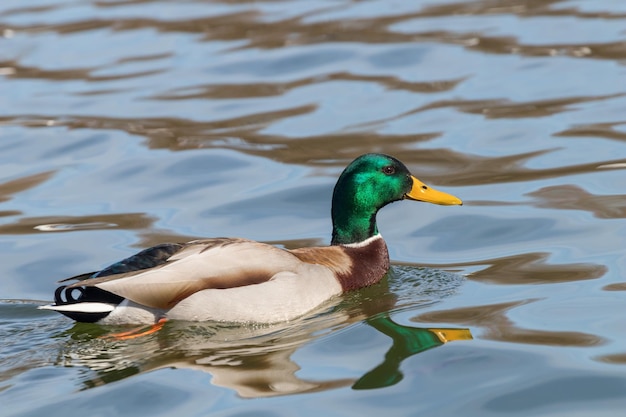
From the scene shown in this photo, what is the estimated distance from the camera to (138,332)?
7.27 meters

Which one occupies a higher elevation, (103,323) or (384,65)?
(384,65)

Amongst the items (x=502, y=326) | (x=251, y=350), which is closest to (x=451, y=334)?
(x=502, y=326)

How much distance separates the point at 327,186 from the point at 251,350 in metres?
3.74

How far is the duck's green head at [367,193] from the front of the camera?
27.3 ft

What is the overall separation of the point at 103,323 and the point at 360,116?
218 inches

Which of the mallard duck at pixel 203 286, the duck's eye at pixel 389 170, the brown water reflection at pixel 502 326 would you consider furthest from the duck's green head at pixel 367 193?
the brown water reflection at pixel 502 326

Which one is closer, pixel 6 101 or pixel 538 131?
pixel 538 131

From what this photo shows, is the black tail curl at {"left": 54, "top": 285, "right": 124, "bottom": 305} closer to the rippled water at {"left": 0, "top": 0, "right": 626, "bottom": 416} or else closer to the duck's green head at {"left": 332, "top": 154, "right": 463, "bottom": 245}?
the rippled water at {"left": 0, "top": 0, "right": 626, "bottom": 416}

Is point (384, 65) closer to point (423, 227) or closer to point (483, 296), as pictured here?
point (423, 227)

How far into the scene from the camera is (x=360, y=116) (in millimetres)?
12375

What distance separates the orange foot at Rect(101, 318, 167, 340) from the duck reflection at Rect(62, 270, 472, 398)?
0.15 ft

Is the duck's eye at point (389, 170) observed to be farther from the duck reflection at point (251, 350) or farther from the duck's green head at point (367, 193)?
the duck reflection at point (251, 350)

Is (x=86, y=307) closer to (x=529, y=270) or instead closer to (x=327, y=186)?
(x=529, y=270)

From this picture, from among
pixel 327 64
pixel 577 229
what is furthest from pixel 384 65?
pixel 577 229
